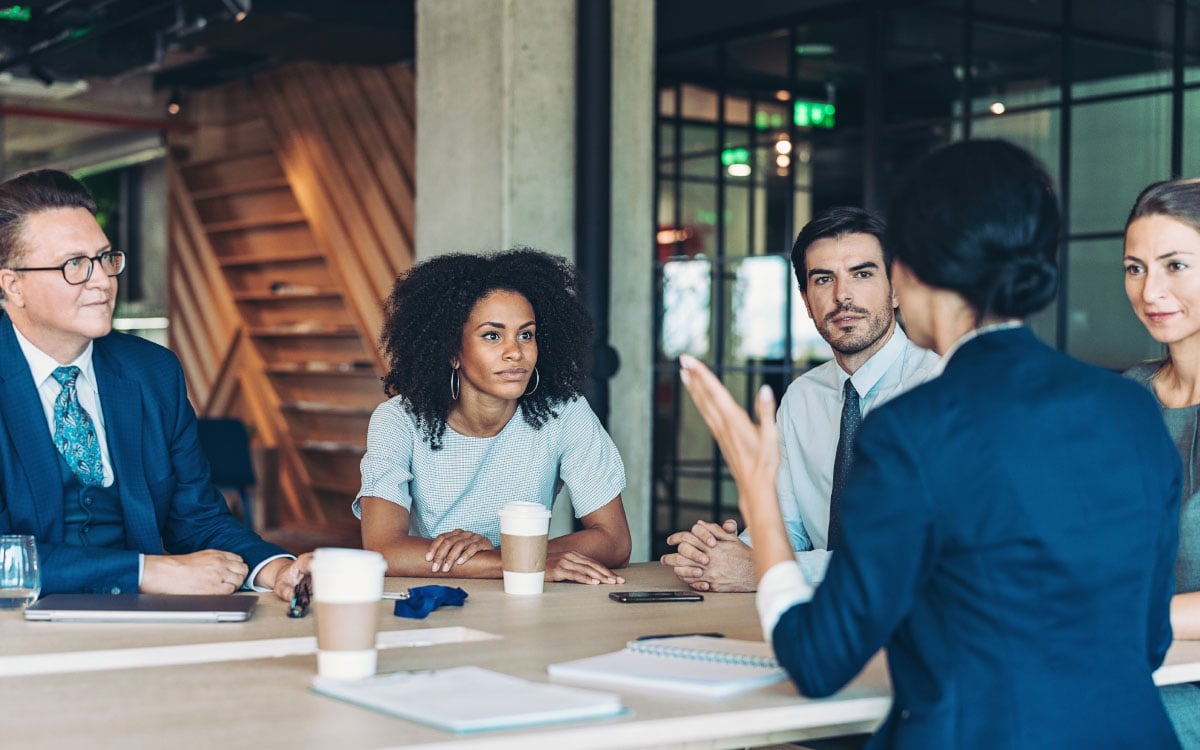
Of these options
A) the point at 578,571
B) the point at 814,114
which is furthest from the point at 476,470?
the point at 814,114

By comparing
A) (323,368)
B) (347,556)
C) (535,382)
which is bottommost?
(323,368)

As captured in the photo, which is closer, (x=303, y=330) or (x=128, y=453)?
(x=128, y=453)

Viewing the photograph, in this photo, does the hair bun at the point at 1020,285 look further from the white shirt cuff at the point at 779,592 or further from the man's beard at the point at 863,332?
the man's beard at the point at 863,332

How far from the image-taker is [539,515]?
8.38ft

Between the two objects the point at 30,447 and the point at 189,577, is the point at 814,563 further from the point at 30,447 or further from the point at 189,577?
the point at 30,447

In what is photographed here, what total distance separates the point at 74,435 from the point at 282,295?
6784 mm

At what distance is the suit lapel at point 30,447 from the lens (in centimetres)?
260

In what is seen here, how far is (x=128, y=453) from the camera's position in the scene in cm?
278

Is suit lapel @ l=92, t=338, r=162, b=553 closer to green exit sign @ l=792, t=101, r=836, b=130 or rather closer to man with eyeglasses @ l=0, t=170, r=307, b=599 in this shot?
man with eyeglasses @ l=0, t=170, r=307, b=599

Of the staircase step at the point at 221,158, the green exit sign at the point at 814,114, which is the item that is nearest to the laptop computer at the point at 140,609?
the green exit sign at the point at 814,114

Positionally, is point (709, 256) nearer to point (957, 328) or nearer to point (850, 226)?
point (850, 226)

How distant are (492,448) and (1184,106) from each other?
3.32 m

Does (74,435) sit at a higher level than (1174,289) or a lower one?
lower

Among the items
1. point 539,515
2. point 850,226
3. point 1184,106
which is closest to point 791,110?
point 1184,106
